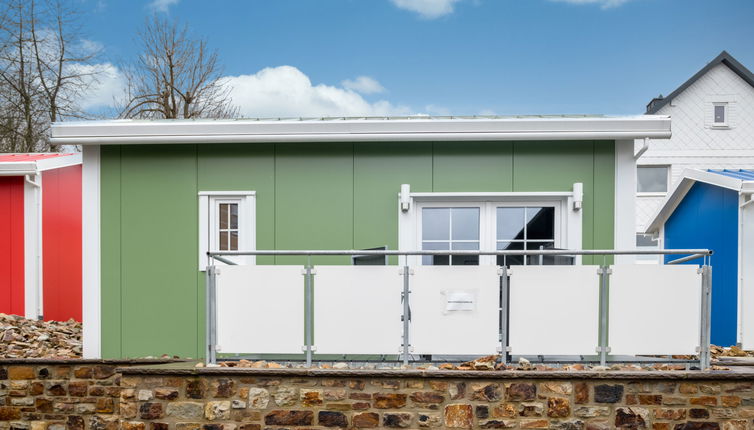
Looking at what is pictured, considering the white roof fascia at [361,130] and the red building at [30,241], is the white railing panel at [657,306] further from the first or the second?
the red building at [30,241]

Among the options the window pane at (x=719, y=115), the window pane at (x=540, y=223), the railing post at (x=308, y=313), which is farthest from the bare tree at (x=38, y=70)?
the window pane at (x=719, y=115)

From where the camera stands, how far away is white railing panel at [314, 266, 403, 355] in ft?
12.9

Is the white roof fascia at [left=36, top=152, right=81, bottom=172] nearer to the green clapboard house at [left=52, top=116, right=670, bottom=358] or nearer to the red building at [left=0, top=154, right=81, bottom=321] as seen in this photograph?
the red building at [left=0, top=154, right=81, bottom=321]

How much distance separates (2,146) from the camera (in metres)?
13.6

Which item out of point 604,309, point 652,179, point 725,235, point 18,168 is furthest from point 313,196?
point 652,179

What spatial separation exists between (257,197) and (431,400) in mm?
2647

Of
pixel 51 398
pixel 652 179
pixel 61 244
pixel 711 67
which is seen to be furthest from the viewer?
pixel 711 67

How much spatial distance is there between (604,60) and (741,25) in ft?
21.5

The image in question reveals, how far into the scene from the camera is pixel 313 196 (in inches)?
208

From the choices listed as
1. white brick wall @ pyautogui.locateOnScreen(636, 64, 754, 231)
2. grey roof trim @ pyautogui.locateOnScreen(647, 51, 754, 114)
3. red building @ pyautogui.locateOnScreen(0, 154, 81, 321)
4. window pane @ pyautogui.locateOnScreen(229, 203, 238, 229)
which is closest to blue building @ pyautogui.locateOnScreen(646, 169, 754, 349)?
window pane @ pyautogui.locateOnScreen(229, 203, 238, 229)

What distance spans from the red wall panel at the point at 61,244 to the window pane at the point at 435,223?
20.3 feet

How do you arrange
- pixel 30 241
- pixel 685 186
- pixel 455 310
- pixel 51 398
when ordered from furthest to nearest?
1. pixel 685 186
2. pixel 30 241
3. pixel 51 398
4. pixel 455 310

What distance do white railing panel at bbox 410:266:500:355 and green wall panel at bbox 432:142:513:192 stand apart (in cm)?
150

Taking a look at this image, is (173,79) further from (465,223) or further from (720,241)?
(720,241)
